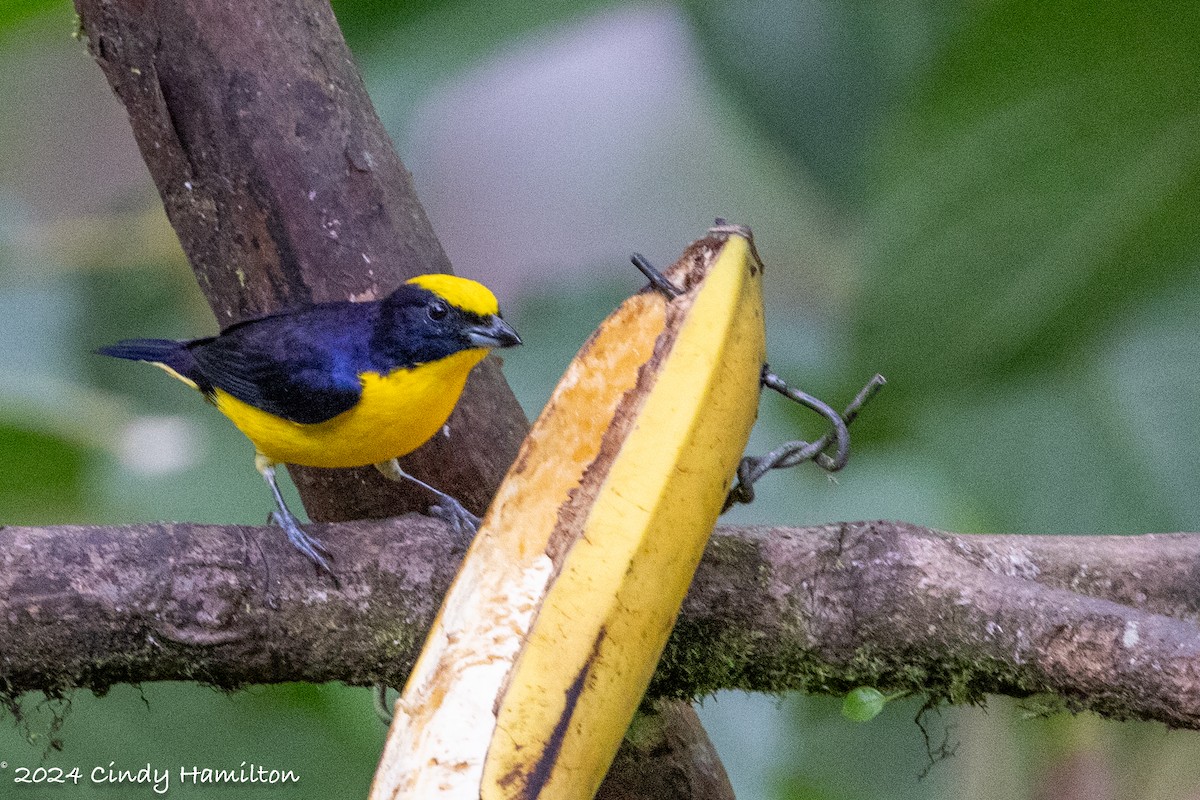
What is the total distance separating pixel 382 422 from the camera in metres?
1.65

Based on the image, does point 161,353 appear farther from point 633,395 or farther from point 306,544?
point 633,395

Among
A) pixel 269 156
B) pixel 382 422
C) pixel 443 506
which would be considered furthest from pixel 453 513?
pixel 269 156

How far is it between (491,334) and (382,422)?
23 centimetres

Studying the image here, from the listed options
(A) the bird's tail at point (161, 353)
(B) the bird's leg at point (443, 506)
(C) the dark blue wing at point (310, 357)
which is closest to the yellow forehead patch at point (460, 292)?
(C) the dark blue wing at point (310, 357)

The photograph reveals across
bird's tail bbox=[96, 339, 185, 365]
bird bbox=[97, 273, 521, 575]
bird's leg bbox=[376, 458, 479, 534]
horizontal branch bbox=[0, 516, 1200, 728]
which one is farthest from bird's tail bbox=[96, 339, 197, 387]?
horizontal branch bbox=[0, 516, 1200, 728]

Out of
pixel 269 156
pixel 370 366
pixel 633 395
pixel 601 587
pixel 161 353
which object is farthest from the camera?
pixel 161 353

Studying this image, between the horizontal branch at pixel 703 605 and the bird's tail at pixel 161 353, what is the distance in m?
0.72

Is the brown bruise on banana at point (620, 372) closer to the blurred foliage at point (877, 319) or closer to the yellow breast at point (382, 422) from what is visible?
the yellow breast at point (382, 422)

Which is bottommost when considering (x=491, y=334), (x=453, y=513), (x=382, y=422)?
(x=453, y=513)

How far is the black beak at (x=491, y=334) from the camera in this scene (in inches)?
67.7

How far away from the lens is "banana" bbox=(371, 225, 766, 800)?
100 cm

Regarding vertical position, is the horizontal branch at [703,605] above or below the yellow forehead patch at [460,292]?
below

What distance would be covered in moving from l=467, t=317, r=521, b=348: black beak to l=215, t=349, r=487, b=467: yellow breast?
3 cm

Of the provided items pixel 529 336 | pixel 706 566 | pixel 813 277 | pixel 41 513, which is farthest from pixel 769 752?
pixel 41 513
